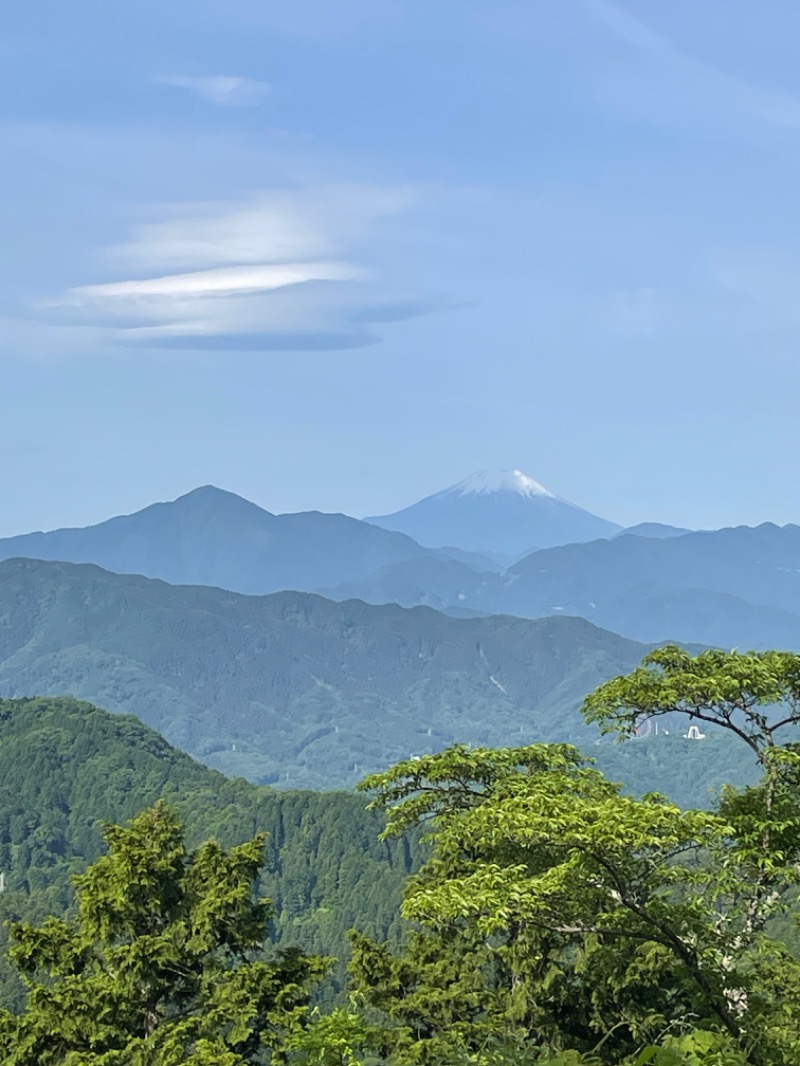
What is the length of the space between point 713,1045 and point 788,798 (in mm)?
8139

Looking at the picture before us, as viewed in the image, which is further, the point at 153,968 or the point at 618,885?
the point at 153,968

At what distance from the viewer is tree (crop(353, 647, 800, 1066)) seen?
A: 12.0 metres

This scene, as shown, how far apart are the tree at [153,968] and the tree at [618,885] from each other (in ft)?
6.76

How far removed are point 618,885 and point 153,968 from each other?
981 centimetres

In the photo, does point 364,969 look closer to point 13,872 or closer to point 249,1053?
point 249,1053

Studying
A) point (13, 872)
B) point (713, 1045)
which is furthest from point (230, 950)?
point (13, 872)

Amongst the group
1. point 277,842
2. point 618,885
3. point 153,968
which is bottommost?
point 277,842

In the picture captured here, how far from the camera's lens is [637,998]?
1856 centimetres

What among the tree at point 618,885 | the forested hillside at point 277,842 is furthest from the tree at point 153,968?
the forested hillside at point 277,842

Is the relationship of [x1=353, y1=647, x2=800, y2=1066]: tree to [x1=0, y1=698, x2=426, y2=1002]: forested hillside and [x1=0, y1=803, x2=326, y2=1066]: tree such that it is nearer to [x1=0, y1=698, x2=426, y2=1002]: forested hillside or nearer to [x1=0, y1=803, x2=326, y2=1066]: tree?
[x1=0, y1=803, x2=326, y2=1066]: tree

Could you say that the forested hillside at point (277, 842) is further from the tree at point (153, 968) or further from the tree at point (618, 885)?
the tree at point (618, 885)

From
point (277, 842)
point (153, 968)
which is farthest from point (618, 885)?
point (277, 842)

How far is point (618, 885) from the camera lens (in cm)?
1198

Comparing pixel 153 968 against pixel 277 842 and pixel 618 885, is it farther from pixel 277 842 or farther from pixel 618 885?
pixel 277 842
